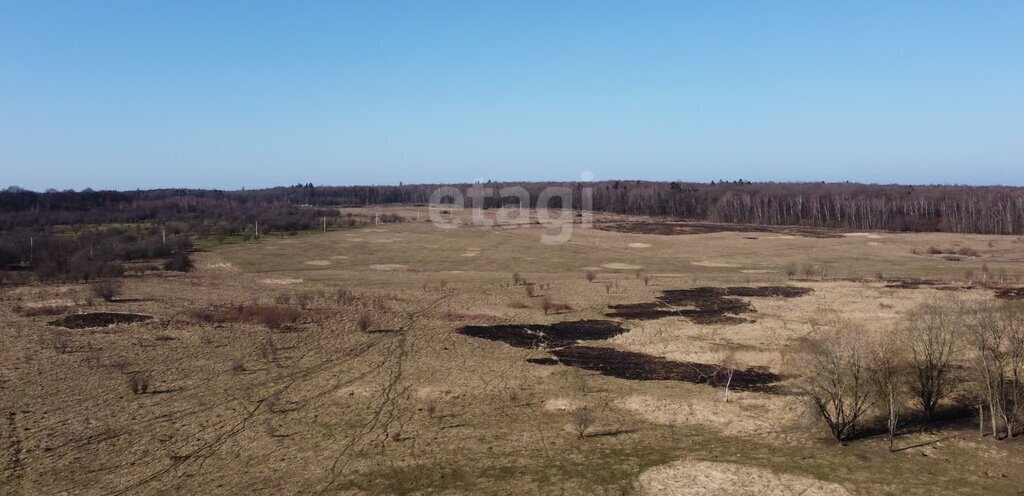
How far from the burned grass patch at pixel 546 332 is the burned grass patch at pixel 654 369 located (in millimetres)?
1688

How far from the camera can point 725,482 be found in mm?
14375

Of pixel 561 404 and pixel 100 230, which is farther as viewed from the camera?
pixel 100 230

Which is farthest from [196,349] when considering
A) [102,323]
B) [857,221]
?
[857,221]

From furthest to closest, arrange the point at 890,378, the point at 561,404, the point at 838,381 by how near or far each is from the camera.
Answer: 1. the point at 561,404
2. the point at 890,378
3. the point at 838,381

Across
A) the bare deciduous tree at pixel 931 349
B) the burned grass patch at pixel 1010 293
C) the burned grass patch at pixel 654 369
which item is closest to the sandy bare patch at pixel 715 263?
the burned grass patch at pixel 1010 293

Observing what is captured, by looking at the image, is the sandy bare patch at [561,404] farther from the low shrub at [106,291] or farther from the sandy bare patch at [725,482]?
the low shrub at [106,291]

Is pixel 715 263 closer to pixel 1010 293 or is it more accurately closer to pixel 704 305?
pixel 704 305

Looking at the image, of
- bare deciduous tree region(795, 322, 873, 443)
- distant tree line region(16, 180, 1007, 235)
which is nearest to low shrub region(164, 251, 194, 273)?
distant tree line region(16, 180, 1007, 235)

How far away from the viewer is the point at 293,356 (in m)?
26.2

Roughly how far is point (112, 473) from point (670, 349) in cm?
2005

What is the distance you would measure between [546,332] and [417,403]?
1125cm

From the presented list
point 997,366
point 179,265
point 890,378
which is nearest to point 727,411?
point 890,378

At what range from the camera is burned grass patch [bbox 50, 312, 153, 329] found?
30.2m

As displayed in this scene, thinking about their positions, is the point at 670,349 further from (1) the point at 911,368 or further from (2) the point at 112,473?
(2) the point at 112,473
